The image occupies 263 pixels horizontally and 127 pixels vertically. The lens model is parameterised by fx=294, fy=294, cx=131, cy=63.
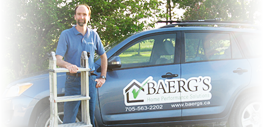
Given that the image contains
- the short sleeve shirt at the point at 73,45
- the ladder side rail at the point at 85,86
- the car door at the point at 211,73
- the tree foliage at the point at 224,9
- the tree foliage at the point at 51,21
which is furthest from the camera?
the tree foliage at the point at 224,9

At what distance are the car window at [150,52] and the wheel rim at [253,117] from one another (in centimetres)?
136

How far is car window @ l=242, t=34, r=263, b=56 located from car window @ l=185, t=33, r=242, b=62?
0.20 m

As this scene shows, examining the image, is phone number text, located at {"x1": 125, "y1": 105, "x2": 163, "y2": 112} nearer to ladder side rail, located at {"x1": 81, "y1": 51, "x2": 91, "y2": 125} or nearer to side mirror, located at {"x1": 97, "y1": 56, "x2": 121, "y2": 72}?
side mirror, located at {"x1": 97, "y1": 56, "x2": 121, "y2": 72}

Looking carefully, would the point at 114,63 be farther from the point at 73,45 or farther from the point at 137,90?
the point at 73,45

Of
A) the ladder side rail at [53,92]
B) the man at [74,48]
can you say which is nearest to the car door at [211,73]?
the man at [74,48]

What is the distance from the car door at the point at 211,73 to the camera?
4.19m

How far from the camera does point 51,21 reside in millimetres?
7258

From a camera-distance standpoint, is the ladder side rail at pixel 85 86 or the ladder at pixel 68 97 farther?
the ladder side rail at pixel 85 86

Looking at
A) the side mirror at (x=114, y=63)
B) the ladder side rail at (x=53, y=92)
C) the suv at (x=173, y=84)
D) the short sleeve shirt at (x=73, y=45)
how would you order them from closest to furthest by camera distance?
the ladder side rail at (x=53, y=92) → the short sleeve shirt at (x=73, y=45) → the side mirror at (x=114, y=63) → the suv at (x=173, y=84)

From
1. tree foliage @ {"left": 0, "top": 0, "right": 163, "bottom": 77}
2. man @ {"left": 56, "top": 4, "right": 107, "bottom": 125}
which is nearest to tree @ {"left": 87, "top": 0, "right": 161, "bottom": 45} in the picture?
tree foliage @ {"left": 0, "top": 0, "right": 163, "bottom": 77}

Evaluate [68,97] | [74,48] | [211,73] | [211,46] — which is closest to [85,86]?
[68,97]

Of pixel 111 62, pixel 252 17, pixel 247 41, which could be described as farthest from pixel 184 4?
pixel 111 62

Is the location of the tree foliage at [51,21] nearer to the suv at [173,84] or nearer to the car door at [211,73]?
the suv at [173,84]

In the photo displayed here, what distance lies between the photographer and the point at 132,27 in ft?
24.6
